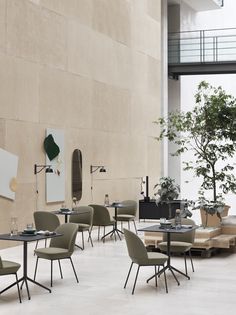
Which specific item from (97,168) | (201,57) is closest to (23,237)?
(97,168)

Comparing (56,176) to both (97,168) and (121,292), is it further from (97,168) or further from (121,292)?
(121,292)

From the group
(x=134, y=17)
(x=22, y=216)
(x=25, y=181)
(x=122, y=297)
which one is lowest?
(x=122, y=297)

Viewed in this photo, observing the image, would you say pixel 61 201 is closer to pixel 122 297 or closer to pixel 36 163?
pixel 36 163

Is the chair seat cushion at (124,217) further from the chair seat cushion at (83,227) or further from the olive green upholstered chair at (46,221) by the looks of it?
the olive green upholstered chair at (46,221)

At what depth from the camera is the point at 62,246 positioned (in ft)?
26.5

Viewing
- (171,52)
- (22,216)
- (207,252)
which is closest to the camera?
(207,252)

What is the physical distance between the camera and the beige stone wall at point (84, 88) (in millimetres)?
11883

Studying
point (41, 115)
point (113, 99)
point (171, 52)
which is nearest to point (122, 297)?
point (41, 115)

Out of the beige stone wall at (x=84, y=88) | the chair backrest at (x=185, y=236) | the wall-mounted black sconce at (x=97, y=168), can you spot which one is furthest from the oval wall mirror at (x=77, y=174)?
the chair backrest at (x=185, y=236)

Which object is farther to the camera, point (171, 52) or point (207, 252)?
point (171, 52)

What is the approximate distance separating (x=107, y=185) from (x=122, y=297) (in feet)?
29.3

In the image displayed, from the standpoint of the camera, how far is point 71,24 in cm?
1404

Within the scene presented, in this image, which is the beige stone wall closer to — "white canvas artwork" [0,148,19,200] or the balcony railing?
"white canvas artwork" [0,148,19,200]

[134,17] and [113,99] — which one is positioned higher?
[134,17]
